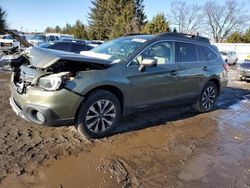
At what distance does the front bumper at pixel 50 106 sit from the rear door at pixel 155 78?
44.7 inches

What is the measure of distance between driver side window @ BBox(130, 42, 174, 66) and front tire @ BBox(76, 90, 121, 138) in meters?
0.82

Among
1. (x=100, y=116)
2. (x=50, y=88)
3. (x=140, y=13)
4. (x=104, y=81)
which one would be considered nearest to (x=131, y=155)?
(x=100, y=116)

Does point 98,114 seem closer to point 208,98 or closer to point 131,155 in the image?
point 131,155

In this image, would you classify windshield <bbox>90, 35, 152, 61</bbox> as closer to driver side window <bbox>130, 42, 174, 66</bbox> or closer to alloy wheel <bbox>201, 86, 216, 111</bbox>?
driver side window <bbox>130, 42, 174, 66</bbox>

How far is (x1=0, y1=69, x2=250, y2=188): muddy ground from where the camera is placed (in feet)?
12.1

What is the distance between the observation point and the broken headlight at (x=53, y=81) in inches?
170

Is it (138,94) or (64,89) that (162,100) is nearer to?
(138,94)

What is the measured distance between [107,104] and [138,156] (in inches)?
40.3

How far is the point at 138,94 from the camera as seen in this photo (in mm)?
5328

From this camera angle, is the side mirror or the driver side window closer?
the side mirror

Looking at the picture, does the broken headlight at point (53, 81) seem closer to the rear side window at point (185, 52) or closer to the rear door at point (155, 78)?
the rear door at point (155, 78)

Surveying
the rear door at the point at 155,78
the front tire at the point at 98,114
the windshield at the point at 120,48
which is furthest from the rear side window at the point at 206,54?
the front tire at the point at 98,114

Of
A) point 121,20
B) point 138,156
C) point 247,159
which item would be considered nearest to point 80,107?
point 138,156

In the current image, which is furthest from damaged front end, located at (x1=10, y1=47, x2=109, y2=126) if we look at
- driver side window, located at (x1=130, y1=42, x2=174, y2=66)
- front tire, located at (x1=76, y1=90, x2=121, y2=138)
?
driver side window, located at (x1=130, y1=42, x2=174, y2=66)
